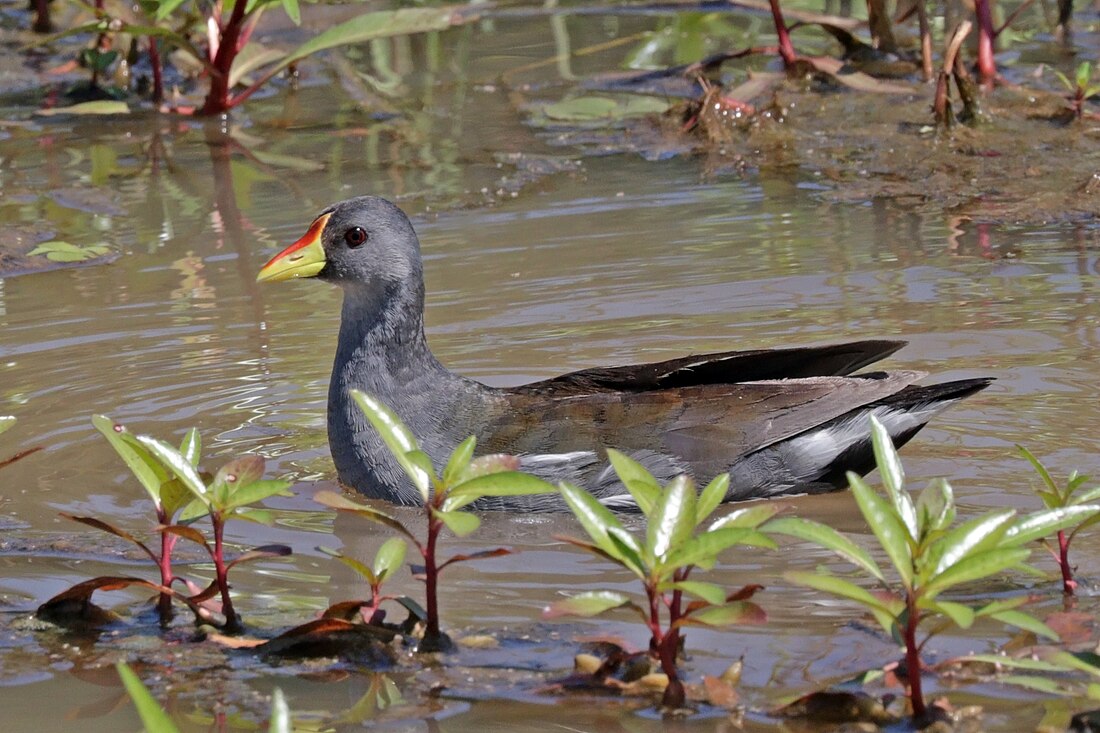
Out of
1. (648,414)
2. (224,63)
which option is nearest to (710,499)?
(648,414)

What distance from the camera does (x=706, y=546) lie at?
262 cm

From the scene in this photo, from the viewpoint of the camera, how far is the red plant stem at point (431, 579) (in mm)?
2862

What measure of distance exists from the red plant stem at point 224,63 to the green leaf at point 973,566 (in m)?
5.75

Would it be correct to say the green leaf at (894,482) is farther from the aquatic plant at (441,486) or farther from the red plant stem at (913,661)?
the aquatic plant at (441,486)

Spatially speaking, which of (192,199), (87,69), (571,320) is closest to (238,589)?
(571,320)

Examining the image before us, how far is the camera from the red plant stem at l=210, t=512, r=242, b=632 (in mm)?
2953

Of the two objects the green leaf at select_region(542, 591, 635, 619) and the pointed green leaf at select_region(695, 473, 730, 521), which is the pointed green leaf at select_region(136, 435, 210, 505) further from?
the pointed green leaf at select_region(695, 473, 730, 521)

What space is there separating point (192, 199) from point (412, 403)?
9.84 feet

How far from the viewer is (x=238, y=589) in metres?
3.45

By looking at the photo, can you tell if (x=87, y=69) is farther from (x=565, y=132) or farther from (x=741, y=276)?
(x=741, y=276)

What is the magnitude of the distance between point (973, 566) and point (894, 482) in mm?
252

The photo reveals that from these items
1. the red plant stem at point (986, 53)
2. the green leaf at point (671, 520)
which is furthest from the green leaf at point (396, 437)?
the red plant stem at point (986, 53)

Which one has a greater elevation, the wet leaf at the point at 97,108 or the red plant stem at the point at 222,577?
the wet leaf at the point at 97,108

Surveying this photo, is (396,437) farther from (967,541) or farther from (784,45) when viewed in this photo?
(784,45)
